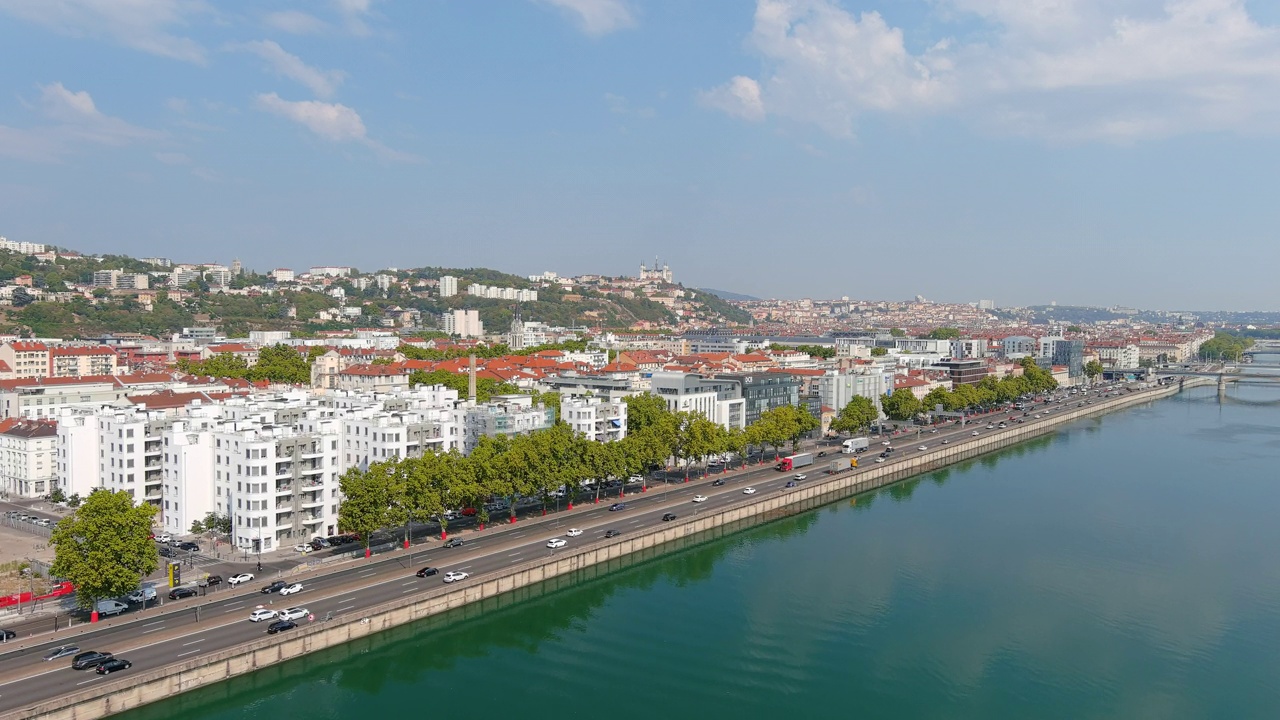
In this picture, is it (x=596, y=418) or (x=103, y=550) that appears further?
(x=596, y=418)

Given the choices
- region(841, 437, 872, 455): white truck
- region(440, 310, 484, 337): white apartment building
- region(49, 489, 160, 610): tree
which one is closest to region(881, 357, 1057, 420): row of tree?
region(841, 437, 872, 455): white truck

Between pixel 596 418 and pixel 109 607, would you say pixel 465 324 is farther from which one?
pixel 109 607

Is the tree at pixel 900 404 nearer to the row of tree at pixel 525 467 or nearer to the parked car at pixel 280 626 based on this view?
the row of tree at pixel 525 467

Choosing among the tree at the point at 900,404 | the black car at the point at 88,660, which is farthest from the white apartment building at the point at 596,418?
the tree at the point at 900,404

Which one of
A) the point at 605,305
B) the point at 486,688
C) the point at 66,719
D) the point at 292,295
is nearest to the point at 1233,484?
the point at 486,688

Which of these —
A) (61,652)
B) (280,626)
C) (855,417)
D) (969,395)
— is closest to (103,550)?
(61,652)

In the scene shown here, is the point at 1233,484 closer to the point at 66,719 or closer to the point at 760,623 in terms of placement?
the point at 760,623
